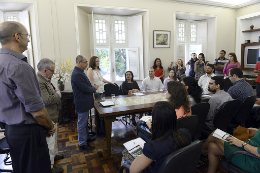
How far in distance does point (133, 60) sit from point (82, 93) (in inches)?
134

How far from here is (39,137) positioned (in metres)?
1.42

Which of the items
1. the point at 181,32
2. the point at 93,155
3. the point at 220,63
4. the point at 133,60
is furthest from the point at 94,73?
the point at 220,63

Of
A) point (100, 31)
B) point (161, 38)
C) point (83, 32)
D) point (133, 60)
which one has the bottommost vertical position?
point (133, 60)

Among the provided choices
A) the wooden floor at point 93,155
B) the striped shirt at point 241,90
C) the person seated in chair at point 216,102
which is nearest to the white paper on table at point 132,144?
the wooden floor at point 93,155

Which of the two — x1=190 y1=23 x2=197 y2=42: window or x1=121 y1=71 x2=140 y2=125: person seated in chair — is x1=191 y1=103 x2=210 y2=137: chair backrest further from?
x1=190 y1=23 x2=197 y2=42: window

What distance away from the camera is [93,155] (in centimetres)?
280

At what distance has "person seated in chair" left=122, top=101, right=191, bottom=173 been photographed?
121 cm

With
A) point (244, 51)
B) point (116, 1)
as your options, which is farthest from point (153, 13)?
point (244, 51)

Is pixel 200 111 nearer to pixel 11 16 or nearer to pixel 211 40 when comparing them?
pixel 11 16

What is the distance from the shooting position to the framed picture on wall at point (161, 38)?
227 inches

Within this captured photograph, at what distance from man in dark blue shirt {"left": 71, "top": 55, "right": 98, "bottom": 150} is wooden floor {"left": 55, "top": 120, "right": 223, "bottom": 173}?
192 millimetres

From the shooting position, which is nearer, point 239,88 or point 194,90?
point 194,90

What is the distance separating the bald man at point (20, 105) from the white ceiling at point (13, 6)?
394 cm

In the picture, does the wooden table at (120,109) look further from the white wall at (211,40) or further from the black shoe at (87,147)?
the white wall at (211,40)
